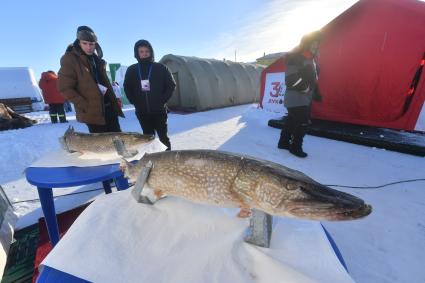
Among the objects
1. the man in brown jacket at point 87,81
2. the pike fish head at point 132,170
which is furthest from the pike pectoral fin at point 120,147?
the man in brown jacket at point 87,81

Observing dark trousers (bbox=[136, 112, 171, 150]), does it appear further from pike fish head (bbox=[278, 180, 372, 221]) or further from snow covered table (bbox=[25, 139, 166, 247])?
pike fish head (bbox=[278, 180, 372, 221])

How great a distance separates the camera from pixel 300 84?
3.93 meters

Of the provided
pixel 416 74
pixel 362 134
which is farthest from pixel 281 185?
pixel 416 74

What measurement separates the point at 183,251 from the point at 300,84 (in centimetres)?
376

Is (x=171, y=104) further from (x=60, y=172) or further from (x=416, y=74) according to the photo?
(x=60, y=172)

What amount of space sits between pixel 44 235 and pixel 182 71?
990cm

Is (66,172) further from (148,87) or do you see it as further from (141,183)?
(148,87)

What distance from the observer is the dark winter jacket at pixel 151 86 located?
3463 millimetres

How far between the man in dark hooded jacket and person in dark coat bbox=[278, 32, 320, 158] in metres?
2.20

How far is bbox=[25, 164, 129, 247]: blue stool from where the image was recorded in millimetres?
1583

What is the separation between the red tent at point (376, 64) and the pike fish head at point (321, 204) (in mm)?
5891

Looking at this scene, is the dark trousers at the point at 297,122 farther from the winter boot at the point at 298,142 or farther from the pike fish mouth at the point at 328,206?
the pike fish mouth at the point at 328,206

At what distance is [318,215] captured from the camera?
73 centimetres

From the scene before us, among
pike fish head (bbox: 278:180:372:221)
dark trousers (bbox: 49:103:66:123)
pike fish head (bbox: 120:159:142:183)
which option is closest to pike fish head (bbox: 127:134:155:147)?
pike fish head (bbox: 120:159:142:183)
